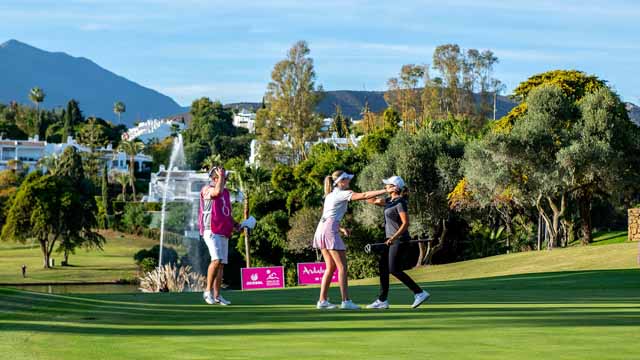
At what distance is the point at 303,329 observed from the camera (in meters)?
13.4

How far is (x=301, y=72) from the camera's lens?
123 m

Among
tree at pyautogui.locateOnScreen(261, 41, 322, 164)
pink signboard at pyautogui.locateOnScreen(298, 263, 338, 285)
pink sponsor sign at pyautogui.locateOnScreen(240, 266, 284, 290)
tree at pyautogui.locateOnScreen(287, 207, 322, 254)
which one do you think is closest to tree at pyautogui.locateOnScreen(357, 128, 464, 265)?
tree at pyautogui.locateOnScreen(287, 207, 322, 254)

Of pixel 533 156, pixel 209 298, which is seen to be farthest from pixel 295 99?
pixel 209 298

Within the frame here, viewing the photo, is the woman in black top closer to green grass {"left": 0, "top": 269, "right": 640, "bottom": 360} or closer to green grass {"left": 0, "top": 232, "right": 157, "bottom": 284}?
green grass {"left": 0, "top": 269, "right": 640, "bottom": 360}

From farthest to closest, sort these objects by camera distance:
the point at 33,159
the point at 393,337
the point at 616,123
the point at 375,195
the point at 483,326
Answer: the point at 33,159 → the point at 616,123 → the point at 375,195 → the point at 483,326 → the point at 393,337

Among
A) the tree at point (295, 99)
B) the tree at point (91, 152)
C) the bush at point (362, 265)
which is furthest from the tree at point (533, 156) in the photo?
the tree at point (91, 152)

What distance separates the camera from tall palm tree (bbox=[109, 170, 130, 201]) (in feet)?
533

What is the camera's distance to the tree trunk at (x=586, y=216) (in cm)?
6512

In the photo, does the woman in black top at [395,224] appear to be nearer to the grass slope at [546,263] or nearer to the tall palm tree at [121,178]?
the grass slope at [546,263]

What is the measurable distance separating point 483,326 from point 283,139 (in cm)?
11456

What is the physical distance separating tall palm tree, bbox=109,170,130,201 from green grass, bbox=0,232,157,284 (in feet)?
101

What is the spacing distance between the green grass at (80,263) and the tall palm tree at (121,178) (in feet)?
101

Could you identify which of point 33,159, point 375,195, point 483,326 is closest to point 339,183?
point 375,195

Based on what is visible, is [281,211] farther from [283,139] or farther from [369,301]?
[369,301]
